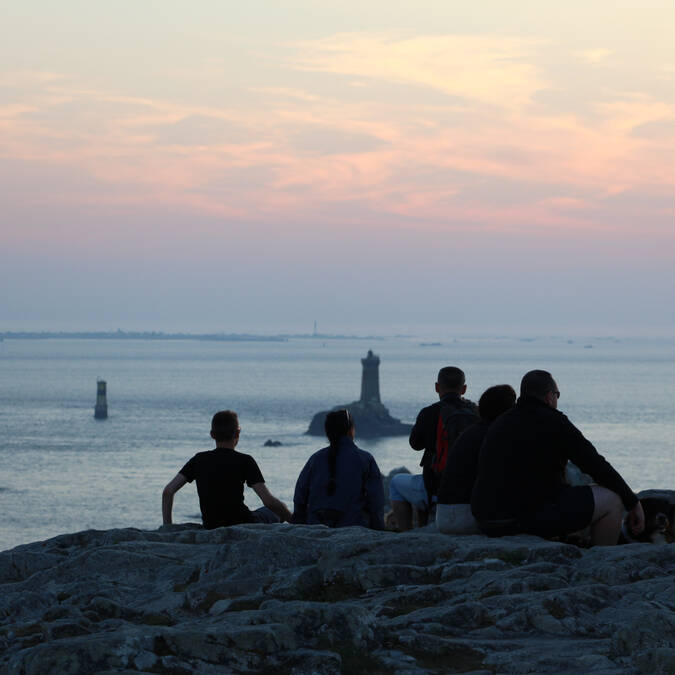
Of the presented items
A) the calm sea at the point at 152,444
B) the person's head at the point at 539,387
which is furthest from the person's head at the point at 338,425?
the calm sea at the point at 152,444

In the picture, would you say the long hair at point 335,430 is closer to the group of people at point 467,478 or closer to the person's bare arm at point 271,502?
the group of people at point 467,478

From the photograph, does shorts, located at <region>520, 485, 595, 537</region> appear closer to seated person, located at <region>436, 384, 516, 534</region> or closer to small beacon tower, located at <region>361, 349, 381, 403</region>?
→ seated person, located at <region>436, 384, 516, 534</region>

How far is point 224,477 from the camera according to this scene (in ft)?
30.8

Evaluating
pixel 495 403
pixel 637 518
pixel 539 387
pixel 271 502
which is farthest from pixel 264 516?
pixel 637 518

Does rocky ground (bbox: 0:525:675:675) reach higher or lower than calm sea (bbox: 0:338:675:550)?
higher

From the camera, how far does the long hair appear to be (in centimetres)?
947

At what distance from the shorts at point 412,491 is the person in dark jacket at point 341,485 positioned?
55 cm

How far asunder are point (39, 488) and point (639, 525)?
72.9 metres

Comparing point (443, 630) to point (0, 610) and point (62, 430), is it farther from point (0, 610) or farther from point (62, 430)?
point (62, 430)

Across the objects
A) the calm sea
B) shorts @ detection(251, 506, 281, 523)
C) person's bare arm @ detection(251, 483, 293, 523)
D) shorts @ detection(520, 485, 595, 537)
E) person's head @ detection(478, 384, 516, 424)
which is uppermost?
person's head @ detection(478, 384, 516, 424)

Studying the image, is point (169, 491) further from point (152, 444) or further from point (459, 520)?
point (152, 444)

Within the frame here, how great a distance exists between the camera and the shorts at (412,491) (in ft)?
33.5

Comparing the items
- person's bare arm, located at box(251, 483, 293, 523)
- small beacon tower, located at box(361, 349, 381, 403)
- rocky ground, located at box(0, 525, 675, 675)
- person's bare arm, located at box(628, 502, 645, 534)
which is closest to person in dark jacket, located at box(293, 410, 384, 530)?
person's bare arm, located at box(251, 483, 293, 523)

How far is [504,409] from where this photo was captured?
8.61m
